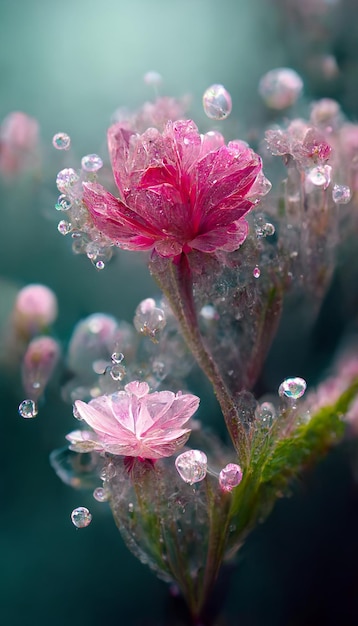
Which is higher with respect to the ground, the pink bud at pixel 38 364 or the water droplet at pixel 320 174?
the water droplet at pixel 320 174

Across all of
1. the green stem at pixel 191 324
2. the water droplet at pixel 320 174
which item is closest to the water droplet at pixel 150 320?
the green stem at pixel 191 324

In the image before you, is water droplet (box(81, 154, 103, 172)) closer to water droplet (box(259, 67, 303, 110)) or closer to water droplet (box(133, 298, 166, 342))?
water droplet (box(133, 298, 166, 342))

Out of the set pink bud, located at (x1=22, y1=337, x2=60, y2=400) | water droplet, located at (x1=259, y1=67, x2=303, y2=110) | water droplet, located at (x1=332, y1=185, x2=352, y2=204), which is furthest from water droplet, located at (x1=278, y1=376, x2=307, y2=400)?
water droplet, located at (x1=259, y1=67, x2=303, y2=110)

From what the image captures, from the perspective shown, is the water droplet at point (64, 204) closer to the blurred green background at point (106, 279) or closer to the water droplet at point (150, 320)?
the water droplet at point (150, 320)

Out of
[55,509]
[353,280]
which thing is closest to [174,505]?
[55,509]

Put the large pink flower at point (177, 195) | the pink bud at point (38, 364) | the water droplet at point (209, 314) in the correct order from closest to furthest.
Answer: the large pink flower at point (177, 195) → the water droplet at point (209, 314) → the pink bud at point (38, 364)

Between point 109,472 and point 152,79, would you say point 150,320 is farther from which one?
point 152,79

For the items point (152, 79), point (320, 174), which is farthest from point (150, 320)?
point (152, 79)
